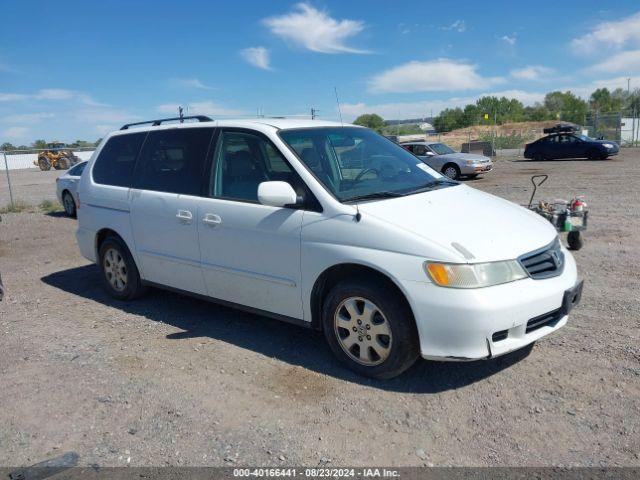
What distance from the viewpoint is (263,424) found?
3.48 m

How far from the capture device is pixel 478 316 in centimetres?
342

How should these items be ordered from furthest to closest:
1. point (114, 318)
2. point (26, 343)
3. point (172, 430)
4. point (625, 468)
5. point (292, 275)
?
point (114, 318) → point (26, 343) → point (292, 275) → point (172, 430) → point (625, 468)

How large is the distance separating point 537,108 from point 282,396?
80.0m

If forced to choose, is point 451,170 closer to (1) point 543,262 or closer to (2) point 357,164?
(2) point 357,164

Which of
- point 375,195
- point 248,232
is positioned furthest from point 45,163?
point 375,195

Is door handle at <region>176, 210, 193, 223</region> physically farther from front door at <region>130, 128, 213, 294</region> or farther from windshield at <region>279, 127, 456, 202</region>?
windshield at <region>279, 127, 456, 202</region>

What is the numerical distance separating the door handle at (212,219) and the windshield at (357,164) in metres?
0.87

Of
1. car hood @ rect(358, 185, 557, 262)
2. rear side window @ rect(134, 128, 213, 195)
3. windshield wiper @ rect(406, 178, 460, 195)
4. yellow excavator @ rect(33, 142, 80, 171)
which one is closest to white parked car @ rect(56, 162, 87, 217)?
rear side window @ rect(134, 128, 213, 195)

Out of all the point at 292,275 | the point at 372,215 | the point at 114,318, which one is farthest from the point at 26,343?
the point at 372,215

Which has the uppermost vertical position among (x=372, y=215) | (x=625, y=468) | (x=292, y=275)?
Answer: (x=372, y=215)

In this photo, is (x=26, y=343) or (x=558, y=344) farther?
(x=26, y=343)

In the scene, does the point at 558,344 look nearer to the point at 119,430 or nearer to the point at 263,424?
the point at 263,424

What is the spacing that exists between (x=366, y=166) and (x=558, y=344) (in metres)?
2.10

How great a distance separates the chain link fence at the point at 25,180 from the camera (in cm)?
1697
